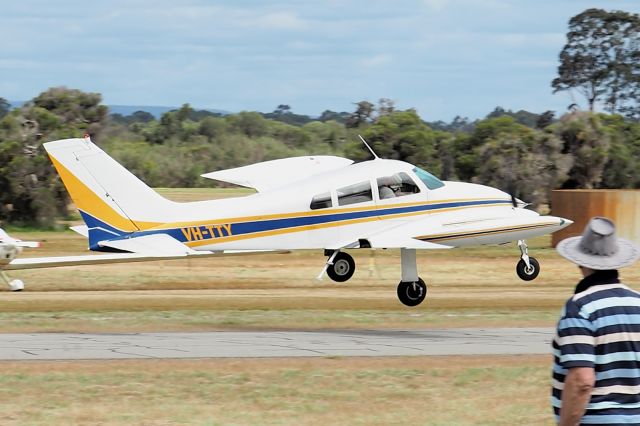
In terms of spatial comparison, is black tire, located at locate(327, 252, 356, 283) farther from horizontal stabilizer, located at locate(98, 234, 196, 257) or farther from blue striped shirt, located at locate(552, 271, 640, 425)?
blue striped shirt, located at locate(552, 271, 640, 425)

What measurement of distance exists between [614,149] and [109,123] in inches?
947

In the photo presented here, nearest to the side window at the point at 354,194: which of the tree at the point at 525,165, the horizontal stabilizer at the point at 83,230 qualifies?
the horizontal stabilizer at the point at 83,230

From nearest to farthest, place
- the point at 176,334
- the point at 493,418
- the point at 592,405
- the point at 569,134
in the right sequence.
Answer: the point at 592,405
the point at 493,418
the point at 176,334
the point at 569,134

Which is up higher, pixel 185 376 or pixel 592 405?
pixel 592 405

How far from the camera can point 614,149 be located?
48531 mm

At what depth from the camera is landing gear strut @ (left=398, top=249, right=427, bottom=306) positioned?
Answer: 20750mm

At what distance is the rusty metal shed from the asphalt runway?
18.2m

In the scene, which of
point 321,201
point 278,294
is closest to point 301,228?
point 321,201

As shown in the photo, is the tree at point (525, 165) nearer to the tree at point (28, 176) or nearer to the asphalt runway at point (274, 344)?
the tree at point (28, 176)

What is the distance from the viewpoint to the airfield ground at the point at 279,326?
423 inches

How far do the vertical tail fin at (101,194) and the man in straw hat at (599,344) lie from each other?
552 inches

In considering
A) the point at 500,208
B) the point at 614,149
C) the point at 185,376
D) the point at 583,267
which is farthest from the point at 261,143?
the point at 583,267

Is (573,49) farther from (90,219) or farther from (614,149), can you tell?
(90,219)

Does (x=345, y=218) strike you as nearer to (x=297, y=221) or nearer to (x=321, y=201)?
(x=321, y=201)
